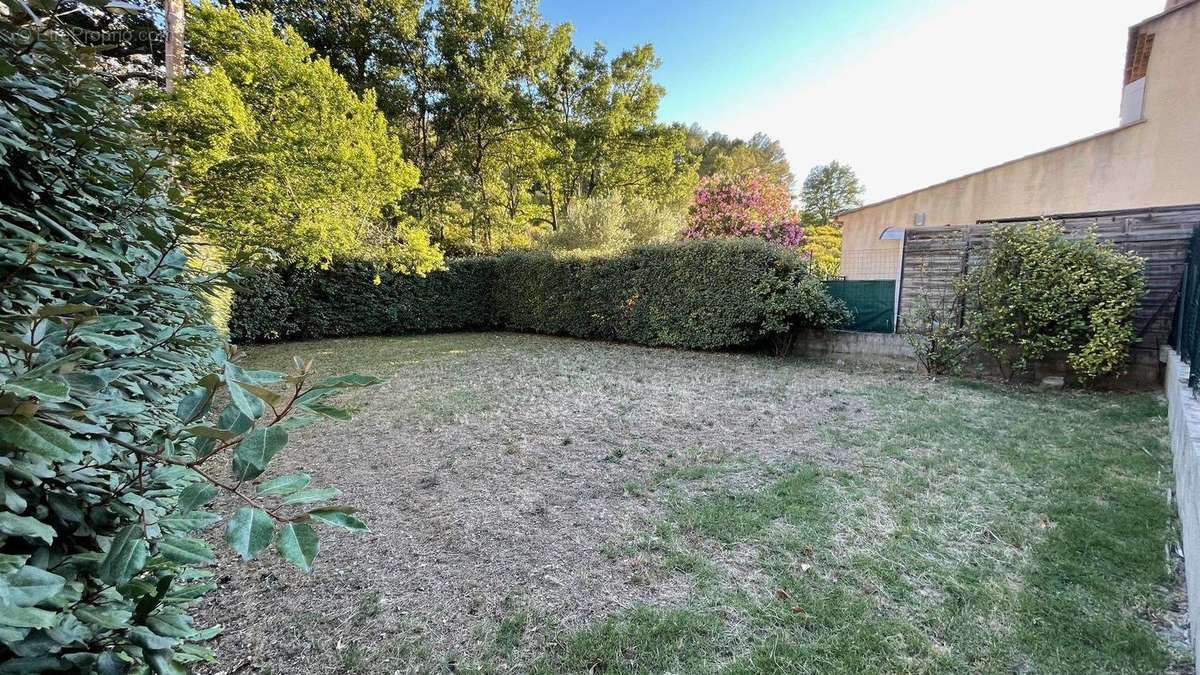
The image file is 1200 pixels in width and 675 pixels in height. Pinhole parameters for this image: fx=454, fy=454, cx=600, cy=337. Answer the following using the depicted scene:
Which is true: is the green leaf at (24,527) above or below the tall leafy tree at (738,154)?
below

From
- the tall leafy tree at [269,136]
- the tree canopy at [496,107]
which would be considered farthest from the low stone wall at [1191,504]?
the tree canopy at [496,107]

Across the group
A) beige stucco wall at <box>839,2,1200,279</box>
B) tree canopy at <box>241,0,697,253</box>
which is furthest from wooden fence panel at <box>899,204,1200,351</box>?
tree canopy at <box>241,0,697,253</box>

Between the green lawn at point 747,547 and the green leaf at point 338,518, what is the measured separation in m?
1.32

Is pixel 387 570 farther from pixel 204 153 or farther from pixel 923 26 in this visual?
pixel 923 26

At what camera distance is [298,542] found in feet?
1.96

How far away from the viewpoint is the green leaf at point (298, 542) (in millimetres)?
576

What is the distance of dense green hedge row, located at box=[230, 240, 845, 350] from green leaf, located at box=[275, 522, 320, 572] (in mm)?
7351

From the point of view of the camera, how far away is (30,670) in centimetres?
56

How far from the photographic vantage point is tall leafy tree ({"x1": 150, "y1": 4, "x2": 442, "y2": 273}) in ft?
17.4

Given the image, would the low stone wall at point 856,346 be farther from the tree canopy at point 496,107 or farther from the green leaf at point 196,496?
the tree canopy at point 496,107

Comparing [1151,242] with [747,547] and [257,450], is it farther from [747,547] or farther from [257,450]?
[257,450]

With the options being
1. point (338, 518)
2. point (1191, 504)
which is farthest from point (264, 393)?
point (1191, 504)

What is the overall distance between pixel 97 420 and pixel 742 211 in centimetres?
1486

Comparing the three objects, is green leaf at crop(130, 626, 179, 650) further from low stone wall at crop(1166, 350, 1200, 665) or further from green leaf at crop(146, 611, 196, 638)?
low stone wall at crop(1166, 350, 1200, 665)
